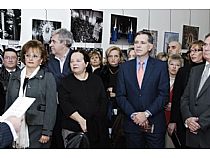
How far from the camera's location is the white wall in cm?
376

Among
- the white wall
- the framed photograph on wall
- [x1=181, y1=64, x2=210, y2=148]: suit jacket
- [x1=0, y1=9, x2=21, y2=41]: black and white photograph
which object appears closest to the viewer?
[x1=181, y1=64, x2=210, y2=148]: suit jacket

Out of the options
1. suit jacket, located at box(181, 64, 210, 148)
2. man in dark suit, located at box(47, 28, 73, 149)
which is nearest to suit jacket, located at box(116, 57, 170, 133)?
suit jacket, located at box(181, 64, 210, 148)

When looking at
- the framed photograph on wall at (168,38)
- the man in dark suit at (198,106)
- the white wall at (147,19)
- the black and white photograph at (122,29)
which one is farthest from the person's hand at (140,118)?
the framed photograph on wall at (168,38)

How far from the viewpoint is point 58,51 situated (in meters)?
3.19

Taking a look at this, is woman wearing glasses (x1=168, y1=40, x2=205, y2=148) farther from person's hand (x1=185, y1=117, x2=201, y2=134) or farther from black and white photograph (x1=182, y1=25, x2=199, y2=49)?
black and white photograph (x1=182, y1=25, x2=199, y2=49)

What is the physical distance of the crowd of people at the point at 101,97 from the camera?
2760mm

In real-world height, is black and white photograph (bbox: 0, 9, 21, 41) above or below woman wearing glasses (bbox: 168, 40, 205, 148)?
above

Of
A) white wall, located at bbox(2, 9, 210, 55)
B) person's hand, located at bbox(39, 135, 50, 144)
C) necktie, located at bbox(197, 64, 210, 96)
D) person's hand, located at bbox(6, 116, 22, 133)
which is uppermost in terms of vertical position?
white wall, located at bbox(2, 9, 210, 55)

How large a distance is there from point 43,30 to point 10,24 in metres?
0.40

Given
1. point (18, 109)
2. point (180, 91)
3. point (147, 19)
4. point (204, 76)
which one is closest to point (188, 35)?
point (147, 19)

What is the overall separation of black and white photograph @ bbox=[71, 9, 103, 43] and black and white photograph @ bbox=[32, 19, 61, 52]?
305 mm
